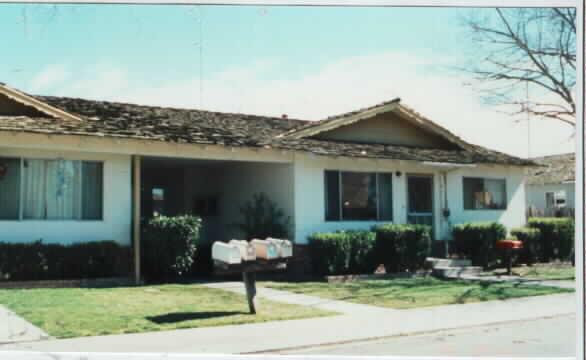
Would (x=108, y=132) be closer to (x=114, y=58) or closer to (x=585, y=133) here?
(x=114, y=58)

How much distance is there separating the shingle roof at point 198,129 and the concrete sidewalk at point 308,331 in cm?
630

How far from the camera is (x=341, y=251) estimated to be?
16.0 m

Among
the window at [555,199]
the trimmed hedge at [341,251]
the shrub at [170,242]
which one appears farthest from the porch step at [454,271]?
the window at [555,199]

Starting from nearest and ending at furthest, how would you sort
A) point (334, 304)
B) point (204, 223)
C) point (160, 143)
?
point (334, 304)
point (160, 143)
point (204, 223)

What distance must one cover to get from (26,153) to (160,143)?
2856 mm

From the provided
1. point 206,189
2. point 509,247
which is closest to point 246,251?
point 509,247

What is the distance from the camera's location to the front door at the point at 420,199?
1905 cm

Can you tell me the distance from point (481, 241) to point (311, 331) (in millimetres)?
10509

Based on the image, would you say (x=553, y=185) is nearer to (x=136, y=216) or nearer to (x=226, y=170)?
(x=226, y=170)

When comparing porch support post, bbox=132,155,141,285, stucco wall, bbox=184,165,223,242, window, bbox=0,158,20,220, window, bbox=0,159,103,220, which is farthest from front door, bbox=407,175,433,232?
window, bbox=0,158,20,220

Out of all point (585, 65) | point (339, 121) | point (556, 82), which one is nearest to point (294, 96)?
point (339, 121)

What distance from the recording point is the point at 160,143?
14859 millimetres

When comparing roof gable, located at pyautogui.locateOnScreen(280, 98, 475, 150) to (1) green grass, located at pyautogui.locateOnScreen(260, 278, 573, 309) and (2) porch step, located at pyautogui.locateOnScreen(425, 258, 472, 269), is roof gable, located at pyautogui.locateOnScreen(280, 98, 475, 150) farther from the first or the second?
(1) green grass, located at pyautogui.locateOnScreen(260, 278, 573, 309)

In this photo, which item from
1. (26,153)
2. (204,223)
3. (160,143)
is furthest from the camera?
(204,223)
